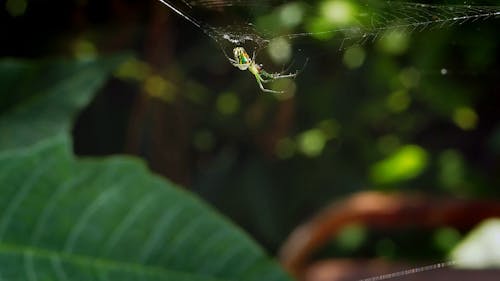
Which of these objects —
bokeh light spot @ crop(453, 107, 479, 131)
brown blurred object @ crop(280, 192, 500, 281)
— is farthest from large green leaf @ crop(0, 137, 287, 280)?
bokeh light spot @ crop(453, 107, 479, 131)

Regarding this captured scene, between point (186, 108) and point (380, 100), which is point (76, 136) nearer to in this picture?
point (186, 108)

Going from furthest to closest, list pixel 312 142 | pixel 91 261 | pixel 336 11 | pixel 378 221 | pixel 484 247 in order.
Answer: pixel 312 142
pixel 484 247
pixel 378 221
pixel 336 11
pixel 91 261

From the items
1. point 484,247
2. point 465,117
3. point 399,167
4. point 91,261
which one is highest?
point 465,117

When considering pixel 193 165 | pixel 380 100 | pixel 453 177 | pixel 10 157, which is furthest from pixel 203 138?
pixel 10 157

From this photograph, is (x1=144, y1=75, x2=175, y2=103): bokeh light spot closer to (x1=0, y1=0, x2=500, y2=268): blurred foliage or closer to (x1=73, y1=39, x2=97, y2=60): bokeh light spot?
(x1=0, y1=0, x2=500, y2=268): blurred foliage

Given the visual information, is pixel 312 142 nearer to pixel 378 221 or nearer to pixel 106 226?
pixel 378 221

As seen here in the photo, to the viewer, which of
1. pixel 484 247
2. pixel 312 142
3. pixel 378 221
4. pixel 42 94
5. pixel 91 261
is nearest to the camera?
pixel 91 261

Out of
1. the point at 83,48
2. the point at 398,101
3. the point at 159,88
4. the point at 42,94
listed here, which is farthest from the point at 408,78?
the point at 42,94
